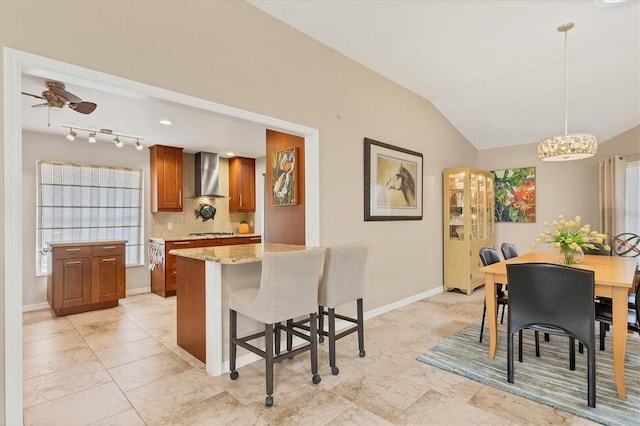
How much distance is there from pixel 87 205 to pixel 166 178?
120cm

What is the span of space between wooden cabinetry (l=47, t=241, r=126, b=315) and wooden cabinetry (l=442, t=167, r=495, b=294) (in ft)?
16.1

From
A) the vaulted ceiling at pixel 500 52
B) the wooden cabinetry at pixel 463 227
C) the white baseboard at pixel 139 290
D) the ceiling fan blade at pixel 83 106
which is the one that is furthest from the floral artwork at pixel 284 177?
the white baseboard at pixel 139 290

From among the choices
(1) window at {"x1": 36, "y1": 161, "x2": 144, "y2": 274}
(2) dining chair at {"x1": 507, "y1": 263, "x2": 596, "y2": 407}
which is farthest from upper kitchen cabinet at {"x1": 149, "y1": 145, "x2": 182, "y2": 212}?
(2) dining chair at {"x1": 507, "y1": 263, "x2": 596, "y2": 407}

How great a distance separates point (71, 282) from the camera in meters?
4.25

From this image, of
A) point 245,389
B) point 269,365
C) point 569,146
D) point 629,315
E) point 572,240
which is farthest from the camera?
point 569,146

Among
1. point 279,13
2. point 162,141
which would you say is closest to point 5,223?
point 279,13

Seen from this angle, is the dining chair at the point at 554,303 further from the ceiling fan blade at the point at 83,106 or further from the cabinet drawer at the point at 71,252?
the cabinet drawer at the point at 71,252

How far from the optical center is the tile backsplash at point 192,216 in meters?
5.85

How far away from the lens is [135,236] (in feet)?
18.2

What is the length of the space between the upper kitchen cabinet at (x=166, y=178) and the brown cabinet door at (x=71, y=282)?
1466 millimetres

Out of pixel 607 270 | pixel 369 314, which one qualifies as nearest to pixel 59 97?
pixel 369 314

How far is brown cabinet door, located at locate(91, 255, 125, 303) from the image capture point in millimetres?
4438

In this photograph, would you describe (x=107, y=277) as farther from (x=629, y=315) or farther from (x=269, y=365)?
(x=629, y=315)

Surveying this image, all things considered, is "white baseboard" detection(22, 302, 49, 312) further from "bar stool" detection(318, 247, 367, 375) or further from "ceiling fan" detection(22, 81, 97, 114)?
"bar stool" detection(318, 247, 367, 375)
